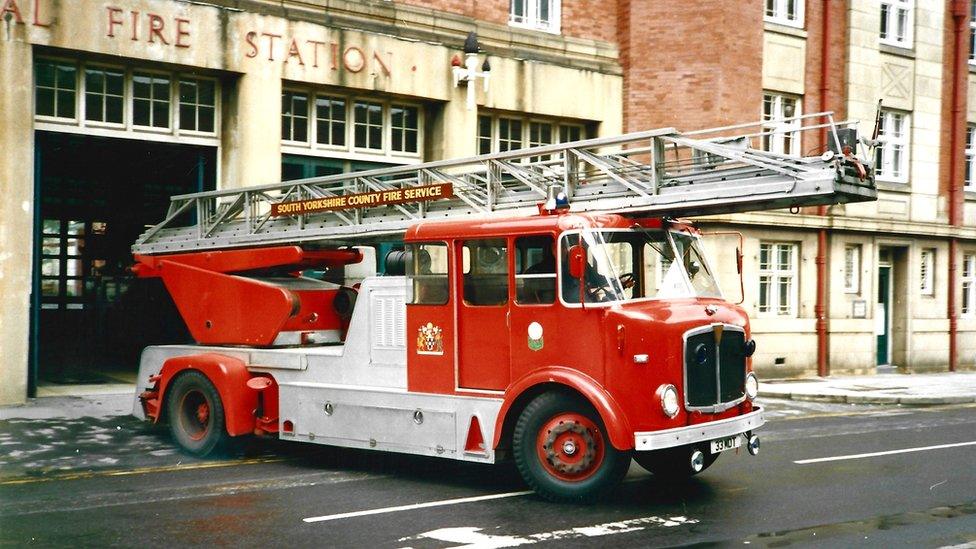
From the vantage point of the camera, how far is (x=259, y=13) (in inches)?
666

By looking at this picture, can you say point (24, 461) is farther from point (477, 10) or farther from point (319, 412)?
point (477, 10)

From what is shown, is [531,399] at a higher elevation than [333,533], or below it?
higher

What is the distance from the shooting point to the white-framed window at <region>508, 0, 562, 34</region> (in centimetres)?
2033

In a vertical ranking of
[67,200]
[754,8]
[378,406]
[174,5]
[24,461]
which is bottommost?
[24,461]

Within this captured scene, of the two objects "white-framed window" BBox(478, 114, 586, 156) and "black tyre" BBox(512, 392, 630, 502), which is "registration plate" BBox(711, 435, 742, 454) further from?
"white-framed window" BBox(478, 114, 586, 156)

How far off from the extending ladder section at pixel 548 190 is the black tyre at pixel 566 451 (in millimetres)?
1830

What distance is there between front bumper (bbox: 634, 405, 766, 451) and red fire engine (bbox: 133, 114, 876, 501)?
0.02 m

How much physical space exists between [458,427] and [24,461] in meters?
4.86

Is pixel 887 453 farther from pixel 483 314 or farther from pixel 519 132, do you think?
pixel 519 132

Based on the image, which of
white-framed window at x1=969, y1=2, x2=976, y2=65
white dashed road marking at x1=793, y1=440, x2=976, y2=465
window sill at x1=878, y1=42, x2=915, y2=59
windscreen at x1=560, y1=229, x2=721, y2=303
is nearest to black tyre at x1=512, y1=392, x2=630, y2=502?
windscreen at x1=560, y1=229, x2=721, y2=303

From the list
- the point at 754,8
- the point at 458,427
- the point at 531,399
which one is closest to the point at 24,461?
the point at 458,427

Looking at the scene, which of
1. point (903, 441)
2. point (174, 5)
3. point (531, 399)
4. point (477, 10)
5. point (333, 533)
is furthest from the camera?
point (477, 10)

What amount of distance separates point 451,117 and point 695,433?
1143cm

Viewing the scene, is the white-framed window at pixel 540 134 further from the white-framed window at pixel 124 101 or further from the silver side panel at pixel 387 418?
the silver side panel at pixel 387 418
